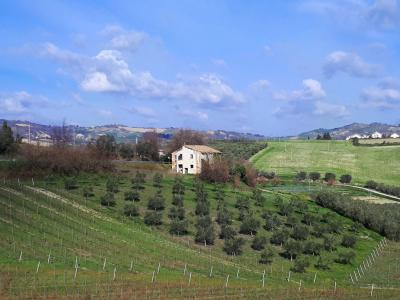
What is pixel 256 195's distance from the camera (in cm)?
7219

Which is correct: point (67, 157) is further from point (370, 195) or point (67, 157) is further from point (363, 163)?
point (363, 163)

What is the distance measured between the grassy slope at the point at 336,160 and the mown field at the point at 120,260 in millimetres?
60712

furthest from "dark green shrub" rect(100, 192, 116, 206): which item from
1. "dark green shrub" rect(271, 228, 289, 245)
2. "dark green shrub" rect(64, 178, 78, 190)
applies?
"dark green shrub" rect(271, 228, 289, 245)

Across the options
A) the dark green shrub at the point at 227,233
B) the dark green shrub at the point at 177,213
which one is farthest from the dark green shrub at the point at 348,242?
the dark green shrub at the point at 177,213

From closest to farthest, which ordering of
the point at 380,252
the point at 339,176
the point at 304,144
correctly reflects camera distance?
the point at 380,252 < the point at 339,176 < the point at 304,144

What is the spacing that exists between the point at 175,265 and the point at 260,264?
9.76 m

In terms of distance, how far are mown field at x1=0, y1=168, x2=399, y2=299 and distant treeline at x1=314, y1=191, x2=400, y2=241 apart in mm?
6348

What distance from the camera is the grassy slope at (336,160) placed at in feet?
392

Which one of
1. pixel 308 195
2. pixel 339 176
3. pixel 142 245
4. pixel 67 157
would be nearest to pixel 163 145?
pixel 339 176

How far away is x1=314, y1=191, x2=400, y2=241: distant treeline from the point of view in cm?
6675

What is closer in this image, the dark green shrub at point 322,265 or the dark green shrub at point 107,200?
the dark green shrub at point 322,265

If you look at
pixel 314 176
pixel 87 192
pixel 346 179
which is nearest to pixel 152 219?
pixel 87 192

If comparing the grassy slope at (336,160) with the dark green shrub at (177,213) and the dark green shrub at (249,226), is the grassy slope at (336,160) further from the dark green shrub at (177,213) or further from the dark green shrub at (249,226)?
the dark green shrub at (177,213)

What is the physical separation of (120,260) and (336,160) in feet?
348
